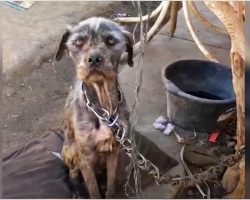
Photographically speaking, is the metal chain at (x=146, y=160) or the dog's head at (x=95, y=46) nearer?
the dog's head at (x=95, y=46)

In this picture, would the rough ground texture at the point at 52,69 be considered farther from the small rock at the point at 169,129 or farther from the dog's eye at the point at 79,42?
the dog's eye at the point at 79,42

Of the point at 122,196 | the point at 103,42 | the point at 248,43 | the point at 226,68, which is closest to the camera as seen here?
the point at 248,43

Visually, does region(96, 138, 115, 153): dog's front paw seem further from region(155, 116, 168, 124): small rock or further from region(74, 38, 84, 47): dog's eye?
region(155, 116, 168, 124): small rock

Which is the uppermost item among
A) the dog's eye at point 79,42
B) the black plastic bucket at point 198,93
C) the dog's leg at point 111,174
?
the dog's eye at point 79,42

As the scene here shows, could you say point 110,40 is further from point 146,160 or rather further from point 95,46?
point 146,160

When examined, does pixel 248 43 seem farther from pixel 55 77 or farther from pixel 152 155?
pixel 55 77

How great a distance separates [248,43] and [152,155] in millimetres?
1106

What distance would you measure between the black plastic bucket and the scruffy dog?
0.51 metres

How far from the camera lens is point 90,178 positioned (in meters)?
2.73

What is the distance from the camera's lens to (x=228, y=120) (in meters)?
3.12

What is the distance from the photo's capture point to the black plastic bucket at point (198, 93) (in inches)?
119

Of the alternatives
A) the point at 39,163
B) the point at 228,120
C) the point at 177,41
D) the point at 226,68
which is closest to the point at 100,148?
the point at 39,163

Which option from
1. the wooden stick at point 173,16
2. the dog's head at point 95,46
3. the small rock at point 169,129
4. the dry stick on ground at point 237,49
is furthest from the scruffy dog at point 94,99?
the wooden stick at point 173,16

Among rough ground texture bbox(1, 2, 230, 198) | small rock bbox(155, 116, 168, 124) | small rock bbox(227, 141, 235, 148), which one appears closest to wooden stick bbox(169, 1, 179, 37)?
rough ground texture bbox(1, 2, 230, 198)
